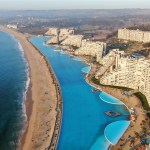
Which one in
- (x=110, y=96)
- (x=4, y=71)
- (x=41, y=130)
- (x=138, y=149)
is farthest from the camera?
(x=4, y=71)

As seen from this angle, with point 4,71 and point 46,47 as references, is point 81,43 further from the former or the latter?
point 4,71

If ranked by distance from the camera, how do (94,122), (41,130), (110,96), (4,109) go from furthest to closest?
1. (110,96)
2. (4,109)
3. (94,122)
4. (41,130)

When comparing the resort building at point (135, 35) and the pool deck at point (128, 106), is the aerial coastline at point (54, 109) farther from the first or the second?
the resort building at point (135, 35)

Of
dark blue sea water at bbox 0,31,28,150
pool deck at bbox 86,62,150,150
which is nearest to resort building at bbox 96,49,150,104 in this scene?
pool deck at bbox 86,62,150,150

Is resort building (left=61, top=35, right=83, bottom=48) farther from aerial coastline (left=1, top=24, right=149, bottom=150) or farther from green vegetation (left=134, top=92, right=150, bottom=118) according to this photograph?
green vegetation (left=134, top=92, right=150, bottom=118)

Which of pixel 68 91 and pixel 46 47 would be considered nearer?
pixel 68 91

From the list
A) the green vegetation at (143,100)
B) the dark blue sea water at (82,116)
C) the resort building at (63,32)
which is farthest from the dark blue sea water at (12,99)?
the resort building at (63,32)

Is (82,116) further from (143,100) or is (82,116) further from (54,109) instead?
(143,100)

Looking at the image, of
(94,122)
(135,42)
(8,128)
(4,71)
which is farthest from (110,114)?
(135,42)
